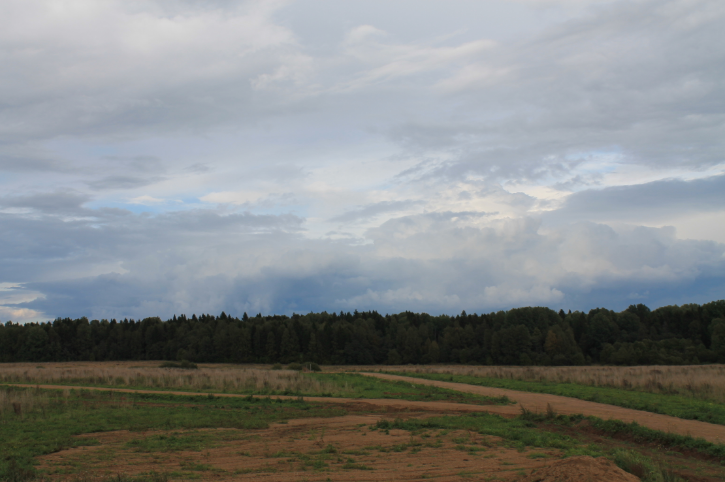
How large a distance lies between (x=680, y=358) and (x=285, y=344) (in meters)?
66.2

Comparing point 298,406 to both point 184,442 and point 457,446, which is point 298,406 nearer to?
point 184,442

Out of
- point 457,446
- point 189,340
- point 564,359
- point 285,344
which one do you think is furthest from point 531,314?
point 457,446

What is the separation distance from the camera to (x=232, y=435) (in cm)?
1517

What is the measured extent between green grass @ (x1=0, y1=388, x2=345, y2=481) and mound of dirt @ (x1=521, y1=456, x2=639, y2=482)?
30.2 feet

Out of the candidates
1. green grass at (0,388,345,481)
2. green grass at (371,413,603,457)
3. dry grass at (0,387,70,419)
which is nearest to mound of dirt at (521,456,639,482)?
green grass at (371,413,603,457)

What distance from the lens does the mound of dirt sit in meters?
7.72

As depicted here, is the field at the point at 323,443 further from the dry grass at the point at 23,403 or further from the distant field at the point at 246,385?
the distant field at the point at 246,385

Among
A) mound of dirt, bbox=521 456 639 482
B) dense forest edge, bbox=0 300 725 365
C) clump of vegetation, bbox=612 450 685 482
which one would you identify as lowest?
dense forest edge, bbox=0 300 725 365

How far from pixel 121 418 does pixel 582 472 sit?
1681 centimetres

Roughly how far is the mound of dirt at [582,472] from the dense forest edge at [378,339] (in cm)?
7813

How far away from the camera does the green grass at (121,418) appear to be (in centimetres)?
1304

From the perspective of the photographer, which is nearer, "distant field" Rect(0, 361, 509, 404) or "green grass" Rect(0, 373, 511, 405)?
"green grass" Rect(0, 373, 511, 405)

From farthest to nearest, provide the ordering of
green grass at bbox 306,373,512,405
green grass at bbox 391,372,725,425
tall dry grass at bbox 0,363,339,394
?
tall dry grass at bbox 0,363,339,394 < green grass at bbox 306,373,512,405 < green grass at bbox 391,372,725,425

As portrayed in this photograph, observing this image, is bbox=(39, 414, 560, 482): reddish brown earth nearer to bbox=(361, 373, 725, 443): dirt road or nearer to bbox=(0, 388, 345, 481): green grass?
bbox=(0, 388, 345, 481): green grass
